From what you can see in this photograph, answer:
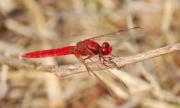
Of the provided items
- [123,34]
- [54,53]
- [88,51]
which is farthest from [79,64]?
[123,34]

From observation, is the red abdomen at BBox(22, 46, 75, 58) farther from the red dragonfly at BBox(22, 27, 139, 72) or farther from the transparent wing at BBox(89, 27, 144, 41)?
the transparent wing at BBox(89, 27, 144, 41)

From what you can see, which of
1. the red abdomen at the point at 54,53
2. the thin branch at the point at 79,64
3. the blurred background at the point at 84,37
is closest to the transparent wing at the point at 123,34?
the blurred background at the point at 84,37

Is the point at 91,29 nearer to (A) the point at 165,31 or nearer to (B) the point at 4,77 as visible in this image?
(A) the point at 165,31

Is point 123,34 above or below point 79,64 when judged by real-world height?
above

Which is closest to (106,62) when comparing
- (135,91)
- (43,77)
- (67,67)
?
(67,67)

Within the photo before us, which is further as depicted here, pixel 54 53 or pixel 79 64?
pixel 54 53

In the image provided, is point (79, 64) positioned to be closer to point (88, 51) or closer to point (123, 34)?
point (88, 51)

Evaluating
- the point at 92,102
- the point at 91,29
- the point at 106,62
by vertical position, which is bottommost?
the point at 92,102

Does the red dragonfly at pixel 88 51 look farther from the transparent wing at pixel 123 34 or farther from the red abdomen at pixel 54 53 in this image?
the transparent wing at pixel 123 34
